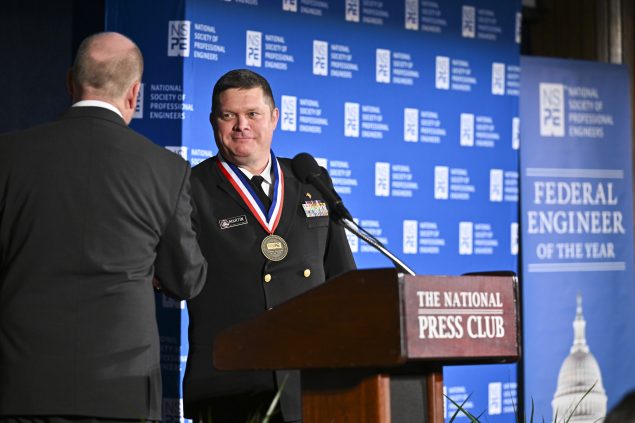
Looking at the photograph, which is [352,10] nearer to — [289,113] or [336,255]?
[289,113]

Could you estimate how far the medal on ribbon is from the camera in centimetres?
317

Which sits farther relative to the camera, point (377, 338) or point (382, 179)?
point (382, 179)

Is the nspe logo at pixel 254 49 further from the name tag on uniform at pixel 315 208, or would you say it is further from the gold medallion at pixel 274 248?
the gold medallion at pixel 274 248

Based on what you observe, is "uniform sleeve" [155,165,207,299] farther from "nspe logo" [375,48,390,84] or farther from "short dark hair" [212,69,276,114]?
"nspe logo" [375,48,390,84]

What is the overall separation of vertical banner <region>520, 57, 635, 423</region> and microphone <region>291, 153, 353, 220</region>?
3.19 metres

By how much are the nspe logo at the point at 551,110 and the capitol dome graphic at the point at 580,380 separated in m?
0.91

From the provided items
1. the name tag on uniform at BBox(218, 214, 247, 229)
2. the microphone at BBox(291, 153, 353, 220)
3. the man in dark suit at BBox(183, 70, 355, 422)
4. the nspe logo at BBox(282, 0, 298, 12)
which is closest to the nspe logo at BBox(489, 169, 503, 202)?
the nspe logo at BBox(282, 0, 298, 12)

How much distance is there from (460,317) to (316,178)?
673 millimetres

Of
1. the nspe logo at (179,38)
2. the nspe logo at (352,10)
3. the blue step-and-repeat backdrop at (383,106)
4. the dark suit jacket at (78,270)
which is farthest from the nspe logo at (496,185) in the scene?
the dark suit jacket at (78,270)

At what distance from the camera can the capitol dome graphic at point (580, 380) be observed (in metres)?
5.84

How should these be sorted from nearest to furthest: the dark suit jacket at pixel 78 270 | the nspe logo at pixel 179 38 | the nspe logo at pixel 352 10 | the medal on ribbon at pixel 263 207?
the dark suit jacket at pixel 78 270 < the medal on ribbon at pixel 263 207 < the nspe logo at pixel 179 38 < the nspe logo at pixel 352 10

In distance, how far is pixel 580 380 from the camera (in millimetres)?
5910

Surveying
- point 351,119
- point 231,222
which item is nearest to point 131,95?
point 231,222

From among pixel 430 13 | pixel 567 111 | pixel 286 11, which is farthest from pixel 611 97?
pixel 286 11
